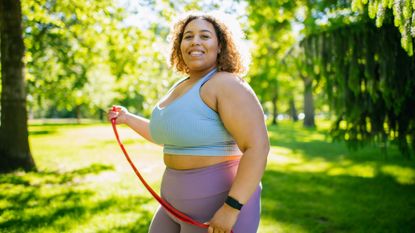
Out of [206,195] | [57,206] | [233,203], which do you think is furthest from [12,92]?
[233,203]

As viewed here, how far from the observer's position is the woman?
1.80m

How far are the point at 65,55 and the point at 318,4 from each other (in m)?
7.15

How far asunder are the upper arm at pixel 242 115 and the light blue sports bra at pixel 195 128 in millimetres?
73

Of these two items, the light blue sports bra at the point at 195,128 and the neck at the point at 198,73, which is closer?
the light blue sports bra at the point at 195,128

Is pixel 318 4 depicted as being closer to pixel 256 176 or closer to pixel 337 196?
pixel 337 196

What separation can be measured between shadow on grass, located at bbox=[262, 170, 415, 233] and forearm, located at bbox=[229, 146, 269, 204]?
3.44 meters

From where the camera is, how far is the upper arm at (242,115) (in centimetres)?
180

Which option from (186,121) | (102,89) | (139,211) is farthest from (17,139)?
(102,89)

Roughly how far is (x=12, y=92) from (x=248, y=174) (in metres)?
7.68

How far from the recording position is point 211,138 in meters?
1.92

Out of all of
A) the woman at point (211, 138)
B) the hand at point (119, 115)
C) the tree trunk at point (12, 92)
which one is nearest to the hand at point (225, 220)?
the woman at point (211, 138)

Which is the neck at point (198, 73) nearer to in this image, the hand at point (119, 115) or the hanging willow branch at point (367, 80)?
the hand at point (119, 115)

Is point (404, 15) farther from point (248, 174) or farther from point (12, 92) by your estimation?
point (12, 92)

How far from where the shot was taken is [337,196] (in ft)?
22.7
